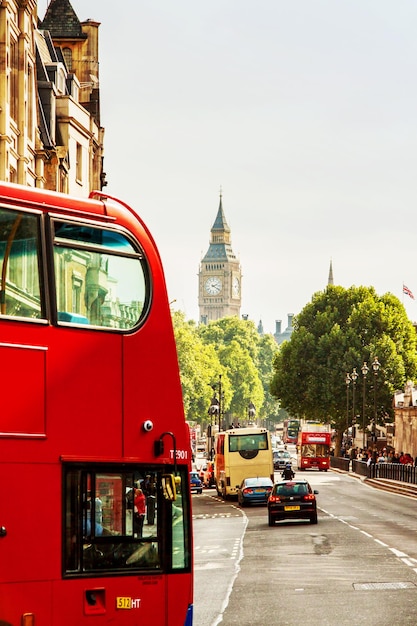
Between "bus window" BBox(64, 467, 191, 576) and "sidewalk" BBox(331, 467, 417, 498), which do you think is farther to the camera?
"sidewalk" BBox(331, 467, 417, 498)

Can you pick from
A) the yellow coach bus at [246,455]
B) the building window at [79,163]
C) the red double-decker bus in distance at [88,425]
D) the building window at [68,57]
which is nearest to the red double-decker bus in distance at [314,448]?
the yellow coach bus at [246,455]

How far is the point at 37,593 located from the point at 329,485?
70.1m

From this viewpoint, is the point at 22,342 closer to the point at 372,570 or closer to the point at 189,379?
the point at 372,570

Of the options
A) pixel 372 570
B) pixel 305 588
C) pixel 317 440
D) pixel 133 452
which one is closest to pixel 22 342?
pixel 133 452

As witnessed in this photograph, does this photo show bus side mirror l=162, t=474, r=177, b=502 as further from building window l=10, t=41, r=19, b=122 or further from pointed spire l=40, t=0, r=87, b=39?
pointed spire l=40, t=0, r=87, b=39

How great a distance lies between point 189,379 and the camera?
15875 centimetres

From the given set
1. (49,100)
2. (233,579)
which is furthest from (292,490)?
(233,579)

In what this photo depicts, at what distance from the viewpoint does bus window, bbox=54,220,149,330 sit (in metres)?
13.6

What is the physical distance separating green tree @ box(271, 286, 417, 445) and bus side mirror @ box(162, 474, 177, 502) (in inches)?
3968

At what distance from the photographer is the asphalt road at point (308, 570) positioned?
21203 mm

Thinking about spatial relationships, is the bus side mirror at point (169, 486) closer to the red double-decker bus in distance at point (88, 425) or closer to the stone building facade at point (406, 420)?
the red double-decker bus in distance at point (88, 425)

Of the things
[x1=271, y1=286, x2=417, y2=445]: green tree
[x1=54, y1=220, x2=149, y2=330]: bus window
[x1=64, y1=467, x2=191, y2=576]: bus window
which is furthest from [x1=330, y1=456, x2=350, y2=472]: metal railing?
[x1=54, y1=220, x2=149, y2=330]: bus window

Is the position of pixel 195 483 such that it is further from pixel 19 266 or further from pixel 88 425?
pixel 19 266

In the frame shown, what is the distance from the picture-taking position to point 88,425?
13586mm
